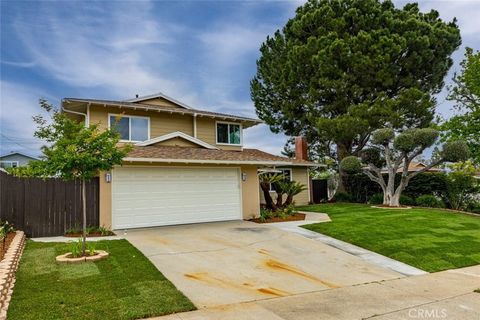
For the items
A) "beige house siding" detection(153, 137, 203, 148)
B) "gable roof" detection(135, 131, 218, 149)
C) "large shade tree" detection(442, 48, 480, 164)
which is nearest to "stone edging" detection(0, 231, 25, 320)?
"gable roof" detection(135, 131, 218, 149)

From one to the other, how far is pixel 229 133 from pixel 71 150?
1122 cm

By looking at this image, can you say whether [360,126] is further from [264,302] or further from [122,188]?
[264,302]

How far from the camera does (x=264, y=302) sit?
5.62 meters

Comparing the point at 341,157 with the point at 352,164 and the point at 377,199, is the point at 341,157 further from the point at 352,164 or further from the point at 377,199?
the point at 352,164

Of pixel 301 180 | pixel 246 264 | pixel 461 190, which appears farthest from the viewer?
A: pixel 301 180

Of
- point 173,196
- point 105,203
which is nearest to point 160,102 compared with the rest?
point 173,196

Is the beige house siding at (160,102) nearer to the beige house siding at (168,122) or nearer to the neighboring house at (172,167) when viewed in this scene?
the neighboring house at (172,167)

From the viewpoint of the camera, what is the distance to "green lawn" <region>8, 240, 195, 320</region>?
4863 mm

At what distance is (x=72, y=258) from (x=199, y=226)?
19.2 feet

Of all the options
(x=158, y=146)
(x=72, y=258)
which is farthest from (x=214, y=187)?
(x=72, y=258)

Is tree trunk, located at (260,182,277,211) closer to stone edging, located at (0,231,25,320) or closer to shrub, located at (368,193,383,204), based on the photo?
shrub, located at (368,193,383,204)

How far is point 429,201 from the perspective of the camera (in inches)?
736

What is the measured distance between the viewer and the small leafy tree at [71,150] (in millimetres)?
7645

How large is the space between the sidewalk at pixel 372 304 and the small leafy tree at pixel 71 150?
4.26 metres
